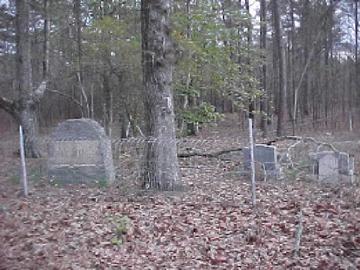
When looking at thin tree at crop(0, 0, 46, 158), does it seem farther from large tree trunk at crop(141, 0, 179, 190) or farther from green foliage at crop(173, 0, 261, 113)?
large tree trunk at crop(141, 0, 179, 190)

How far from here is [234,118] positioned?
38.8 meters

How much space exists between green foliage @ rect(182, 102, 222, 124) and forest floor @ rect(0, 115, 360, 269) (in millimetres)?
7956

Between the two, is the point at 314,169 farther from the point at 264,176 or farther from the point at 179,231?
the point at 179,231

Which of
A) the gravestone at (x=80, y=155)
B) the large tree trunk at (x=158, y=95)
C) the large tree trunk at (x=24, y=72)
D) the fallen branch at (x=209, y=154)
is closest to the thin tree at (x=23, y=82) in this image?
the large tree trunk at (x=24, y=72)

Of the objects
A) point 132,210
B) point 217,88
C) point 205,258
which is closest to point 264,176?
point 132,210

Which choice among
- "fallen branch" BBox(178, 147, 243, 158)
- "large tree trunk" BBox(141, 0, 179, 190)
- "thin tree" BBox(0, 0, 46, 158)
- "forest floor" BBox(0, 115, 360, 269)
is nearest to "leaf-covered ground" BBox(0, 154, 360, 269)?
"forest floor" BBox(0, 115, 360, 269)

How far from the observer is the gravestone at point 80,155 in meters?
10.5

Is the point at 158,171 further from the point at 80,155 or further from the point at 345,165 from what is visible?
the point at 345,165

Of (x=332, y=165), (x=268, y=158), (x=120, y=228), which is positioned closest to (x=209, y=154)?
(x=268, y=158)

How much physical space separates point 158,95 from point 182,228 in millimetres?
3029

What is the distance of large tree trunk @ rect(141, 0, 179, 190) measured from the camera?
8.93 m

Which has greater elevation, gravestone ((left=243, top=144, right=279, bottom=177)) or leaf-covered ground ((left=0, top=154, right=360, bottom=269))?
gravestone ((left=243, top=144, right=279, bottom=177))

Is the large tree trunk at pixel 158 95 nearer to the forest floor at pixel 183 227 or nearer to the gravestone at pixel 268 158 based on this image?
the forest floor at pixel 183 227

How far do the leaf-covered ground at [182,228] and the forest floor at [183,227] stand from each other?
0.5 inches
